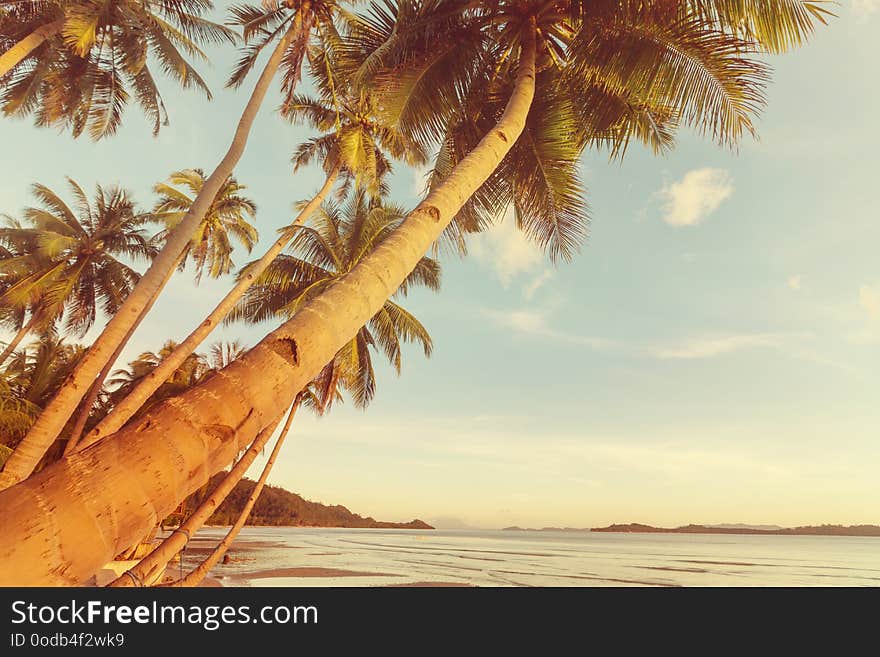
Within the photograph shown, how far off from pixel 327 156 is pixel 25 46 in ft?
24.1

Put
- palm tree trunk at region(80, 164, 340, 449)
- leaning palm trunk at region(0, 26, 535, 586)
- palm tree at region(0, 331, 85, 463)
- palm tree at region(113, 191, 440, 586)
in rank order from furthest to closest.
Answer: palm tree at region(113, 191, 440, 586) → palm tree at region(0, 331, 85, 463) → palm tree trunk at region(80, 164, 340, 449) → leaning palm trunk at region(0, 26, 535, 586)

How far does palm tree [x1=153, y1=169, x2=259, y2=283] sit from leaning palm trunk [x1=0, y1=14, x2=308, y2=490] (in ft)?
21.9


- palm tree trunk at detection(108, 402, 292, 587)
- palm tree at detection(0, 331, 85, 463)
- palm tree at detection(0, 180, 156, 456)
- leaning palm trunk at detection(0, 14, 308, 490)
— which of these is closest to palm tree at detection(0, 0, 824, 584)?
leaning palm trunk at detection(0, 14, 308, 490)

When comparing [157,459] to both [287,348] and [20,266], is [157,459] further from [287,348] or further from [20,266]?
[20,266]

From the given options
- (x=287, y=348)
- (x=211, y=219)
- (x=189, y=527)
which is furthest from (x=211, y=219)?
(x=287, y=348)

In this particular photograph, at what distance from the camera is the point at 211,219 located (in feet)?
52.0

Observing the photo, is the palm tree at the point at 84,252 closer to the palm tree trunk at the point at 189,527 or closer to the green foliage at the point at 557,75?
the palm tree trunk at the point at 189,527

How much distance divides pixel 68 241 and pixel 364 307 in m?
17.8

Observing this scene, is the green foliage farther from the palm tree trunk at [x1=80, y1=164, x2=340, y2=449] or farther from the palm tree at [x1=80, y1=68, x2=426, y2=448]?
the palm tree trunk at [x1=80, y1=164, x2=340, y2=449]

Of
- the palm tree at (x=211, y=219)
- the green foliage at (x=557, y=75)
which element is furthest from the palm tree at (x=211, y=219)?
the green foliage at (x=557, y=75)

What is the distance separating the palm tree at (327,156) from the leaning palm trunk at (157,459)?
216 inches

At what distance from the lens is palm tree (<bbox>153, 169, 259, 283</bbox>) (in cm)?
1536

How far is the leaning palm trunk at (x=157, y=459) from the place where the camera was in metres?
1.25
